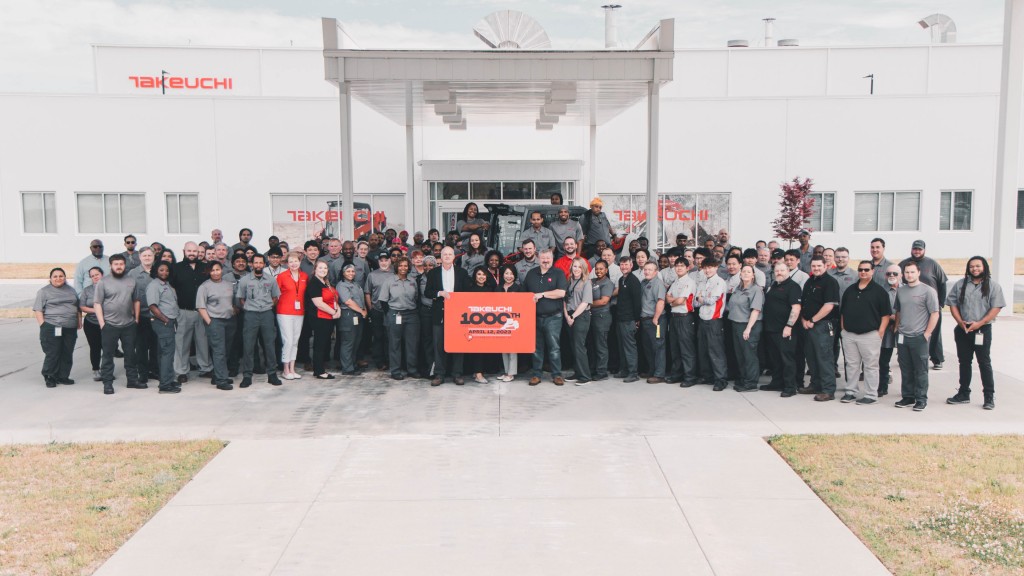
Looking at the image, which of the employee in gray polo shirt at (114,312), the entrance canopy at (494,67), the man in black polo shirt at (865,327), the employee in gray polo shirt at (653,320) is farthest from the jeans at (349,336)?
the man in black polo shirt at (865,327)

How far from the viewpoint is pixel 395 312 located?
35.5ft

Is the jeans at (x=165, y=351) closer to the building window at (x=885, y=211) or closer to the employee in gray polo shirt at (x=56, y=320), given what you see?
the employee in gray polo shirt at (x=56, y=320)

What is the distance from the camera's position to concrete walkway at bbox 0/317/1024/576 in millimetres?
5379

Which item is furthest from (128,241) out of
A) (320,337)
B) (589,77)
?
(589,77)

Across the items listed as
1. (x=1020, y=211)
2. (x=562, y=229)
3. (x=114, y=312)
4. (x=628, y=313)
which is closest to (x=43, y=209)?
(x=114, y=312)

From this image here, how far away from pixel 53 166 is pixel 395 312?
76.9 feet

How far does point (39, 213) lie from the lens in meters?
28.5

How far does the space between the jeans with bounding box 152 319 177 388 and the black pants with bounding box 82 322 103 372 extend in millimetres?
1668

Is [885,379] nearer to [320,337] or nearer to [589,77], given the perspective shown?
[589,77]

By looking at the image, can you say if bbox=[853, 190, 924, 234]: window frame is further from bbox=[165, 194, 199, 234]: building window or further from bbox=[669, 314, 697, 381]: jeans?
bbox=[165, 194, 199, 234]: building window

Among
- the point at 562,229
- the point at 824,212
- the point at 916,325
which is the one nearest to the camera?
the point at 916,325

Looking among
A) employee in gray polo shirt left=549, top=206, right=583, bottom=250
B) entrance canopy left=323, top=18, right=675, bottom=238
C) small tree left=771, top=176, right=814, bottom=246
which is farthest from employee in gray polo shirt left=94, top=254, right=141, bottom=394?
small tree left=771, top=176, right=814, bottom=246

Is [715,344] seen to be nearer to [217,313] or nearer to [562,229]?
[562,229]

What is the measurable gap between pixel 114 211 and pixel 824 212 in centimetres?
2609
